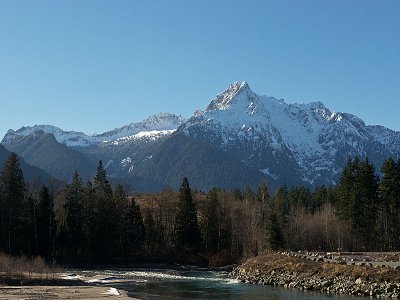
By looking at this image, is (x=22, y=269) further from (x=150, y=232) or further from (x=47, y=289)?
(x=150, y=232)

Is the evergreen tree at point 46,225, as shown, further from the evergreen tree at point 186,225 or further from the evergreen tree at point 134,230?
the evergreen tree at point 186,225

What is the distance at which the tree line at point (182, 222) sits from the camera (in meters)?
97.4

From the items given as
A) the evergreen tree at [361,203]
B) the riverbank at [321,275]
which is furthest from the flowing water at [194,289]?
the evergreen tree at [361,203]

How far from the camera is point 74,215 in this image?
110 metres

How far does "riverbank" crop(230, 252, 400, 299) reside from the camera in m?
53.7

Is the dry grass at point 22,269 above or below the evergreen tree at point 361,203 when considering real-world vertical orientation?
below

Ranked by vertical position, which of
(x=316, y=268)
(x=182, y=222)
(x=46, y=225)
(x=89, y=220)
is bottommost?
(x=316, y=268)

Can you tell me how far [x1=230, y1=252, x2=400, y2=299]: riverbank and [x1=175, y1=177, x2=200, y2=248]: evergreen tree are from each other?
32863 mm

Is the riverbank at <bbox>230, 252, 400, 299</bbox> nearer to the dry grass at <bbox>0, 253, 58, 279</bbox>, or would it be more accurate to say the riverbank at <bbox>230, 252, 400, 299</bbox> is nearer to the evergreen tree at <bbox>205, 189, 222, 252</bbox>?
the dry grass at <bbox>0, 253, 58, 279</bbox>

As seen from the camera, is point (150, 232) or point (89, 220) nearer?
point (89, 220)

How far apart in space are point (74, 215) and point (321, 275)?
60.1 metres

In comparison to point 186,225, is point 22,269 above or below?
below

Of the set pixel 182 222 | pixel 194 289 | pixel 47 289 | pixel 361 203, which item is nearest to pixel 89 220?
pixel 182 222

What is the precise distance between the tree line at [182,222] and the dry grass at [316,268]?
1367 centimetres
